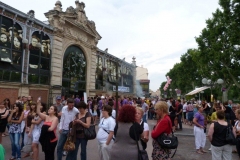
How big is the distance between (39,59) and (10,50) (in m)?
2.79

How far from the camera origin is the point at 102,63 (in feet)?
91.4

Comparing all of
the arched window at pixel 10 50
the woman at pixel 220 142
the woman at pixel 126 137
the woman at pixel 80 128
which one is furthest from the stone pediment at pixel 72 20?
the woman at pixel 126 137

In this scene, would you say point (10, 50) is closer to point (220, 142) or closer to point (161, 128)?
→ point (161, 128)

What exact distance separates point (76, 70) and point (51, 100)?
5052 mm

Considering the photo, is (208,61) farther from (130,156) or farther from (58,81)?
(130,156)

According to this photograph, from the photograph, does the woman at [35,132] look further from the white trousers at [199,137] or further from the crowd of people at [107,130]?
the white trousers at [199,137]

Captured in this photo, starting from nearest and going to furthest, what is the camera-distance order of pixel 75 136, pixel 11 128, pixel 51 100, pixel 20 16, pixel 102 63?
pixel 75 136 < pixel 11 128 < pixel 20 16 < pixel 51 100 < pixel 102 63

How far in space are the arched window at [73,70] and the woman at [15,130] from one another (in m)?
13.1

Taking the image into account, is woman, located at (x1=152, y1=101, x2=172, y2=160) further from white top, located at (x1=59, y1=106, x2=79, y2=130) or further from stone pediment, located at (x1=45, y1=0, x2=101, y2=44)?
stone pediment, located at (x1=45, y1=0, x2=101, y2=44)

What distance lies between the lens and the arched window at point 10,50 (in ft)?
47.9

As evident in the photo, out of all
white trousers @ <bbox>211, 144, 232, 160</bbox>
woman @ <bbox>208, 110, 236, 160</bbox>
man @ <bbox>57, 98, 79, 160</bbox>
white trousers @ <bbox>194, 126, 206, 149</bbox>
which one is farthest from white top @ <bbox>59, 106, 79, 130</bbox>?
white trousers @ <bbox>194, 126, 206, 149</bbox>

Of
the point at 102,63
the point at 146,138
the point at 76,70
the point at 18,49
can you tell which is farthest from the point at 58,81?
the point at 146,138

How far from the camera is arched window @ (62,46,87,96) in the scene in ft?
68.1

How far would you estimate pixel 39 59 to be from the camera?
17.7 m
